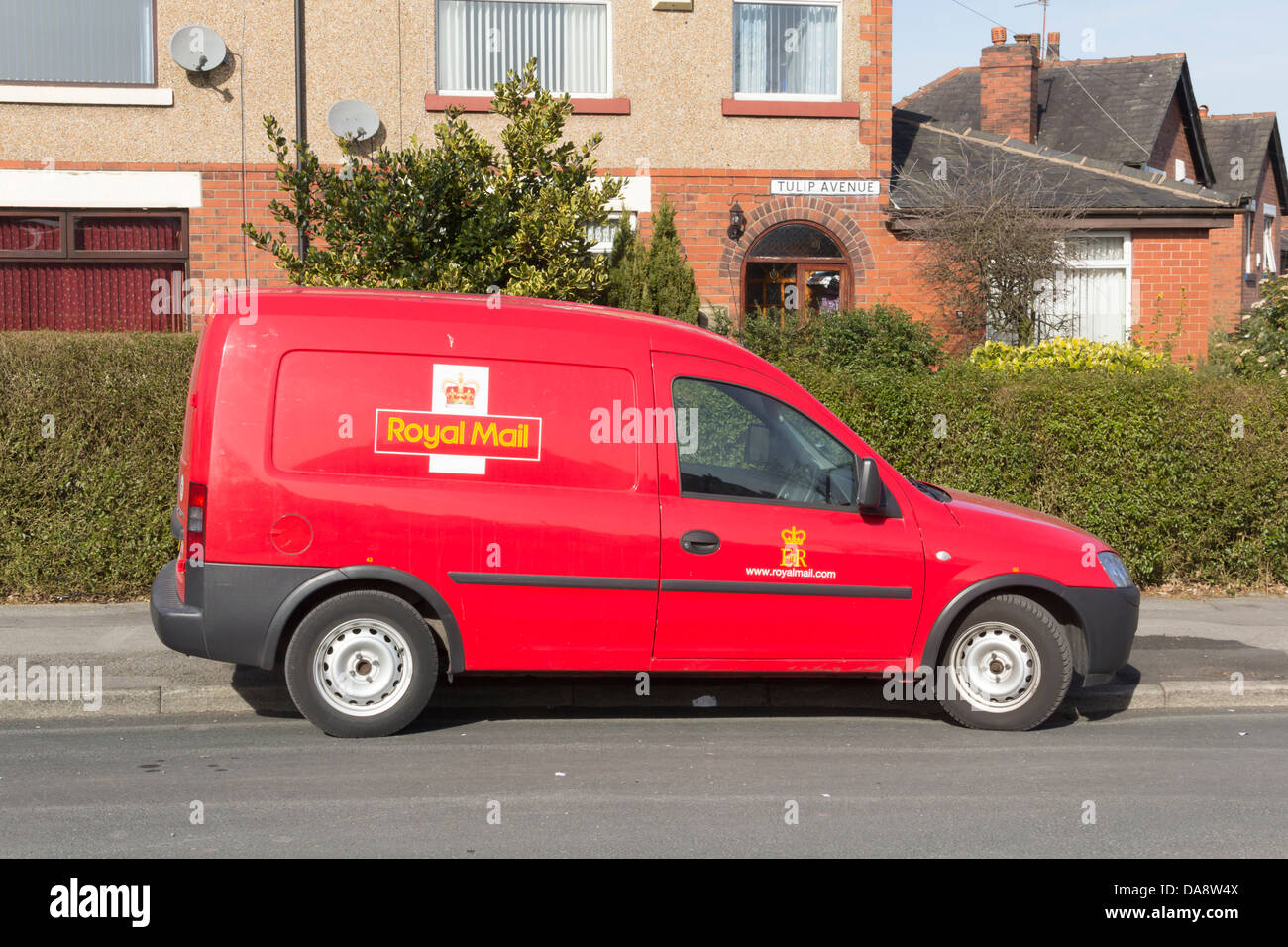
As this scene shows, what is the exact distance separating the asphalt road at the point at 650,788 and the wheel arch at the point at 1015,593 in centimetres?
46

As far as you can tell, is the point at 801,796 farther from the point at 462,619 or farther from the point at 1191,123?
the point at 1191,123

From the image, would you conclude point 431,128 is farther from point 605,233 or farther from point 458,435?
point 458,435

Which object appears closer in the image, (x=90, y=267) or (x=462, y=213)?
(x=462, y=213)

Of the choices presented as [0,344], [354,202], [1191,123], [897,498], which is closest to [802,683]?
[897,498]

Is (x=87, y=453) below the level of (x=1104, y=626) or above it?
above

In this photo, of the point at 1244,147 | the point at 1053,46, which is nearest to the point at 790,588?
the point at 1053,46

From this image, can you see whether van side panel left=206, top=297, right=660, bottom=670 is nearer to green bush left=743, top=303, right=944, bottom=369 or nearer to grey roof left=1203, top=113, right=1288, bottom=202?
green bush left=743, top=303, right=944, bottom=369

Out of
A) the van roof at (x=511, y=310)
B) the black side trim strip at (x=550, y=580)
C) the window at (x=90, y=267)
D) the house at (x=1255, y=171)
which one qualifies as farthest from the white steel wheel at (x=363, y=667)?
the house at (x=1255, y=171)

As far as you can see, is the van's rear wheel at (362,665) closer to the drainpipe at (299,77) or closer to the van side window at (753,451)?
the van side window at (753,451)

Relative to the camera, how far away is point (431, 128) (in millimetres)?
13773

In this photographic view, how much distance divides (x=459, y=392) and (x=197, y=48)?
28.4 feet

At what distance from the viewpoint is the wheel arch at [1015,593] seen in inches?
261

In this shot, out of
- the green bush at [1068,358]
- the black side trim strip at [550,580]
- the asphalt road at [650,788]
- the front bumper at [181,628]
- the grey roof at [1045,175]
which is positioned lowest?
the asphalt road at [650,788]

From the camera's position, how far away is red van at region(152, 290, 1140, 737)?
20.7 ft
